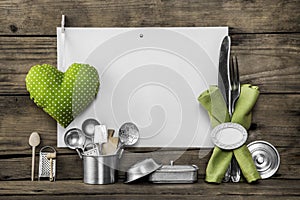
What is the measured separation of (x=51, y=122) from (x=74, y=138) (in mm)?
80

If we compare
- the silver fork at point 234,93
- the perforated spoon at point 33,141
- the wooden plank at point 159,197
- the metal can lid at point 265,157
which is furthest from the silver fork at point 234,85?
the perforated spoon at point 33,141

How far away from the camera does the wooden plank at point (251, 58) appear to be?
1.38 m

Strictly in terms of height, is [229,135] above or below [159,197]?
above

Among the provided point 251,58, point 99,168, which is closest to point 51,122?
point 99,168

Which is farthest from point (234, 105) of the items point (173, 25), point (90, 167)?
point (90, 167)

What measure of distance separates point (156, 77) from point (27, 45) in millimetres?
369

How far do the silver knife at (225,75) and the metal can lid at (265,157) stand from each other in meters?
0.09

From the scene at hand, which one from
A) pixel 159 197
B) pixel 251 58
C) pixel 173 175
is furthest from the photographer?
pixel 251 58

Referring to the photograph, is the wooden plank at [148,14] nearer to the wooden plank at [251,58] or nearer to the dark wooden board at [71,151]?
the wooden plank at [251,58]

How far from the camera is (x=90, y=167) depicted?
1279 mm

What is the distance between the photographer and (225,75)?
53.1 inches

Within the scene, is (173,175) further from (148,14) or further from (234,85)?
(148,14)

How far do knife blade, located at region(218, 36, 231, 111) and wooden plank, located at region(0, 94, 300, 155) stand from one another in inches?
4.1

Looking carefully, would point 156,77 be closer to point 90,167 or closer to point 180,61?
point 180,61
